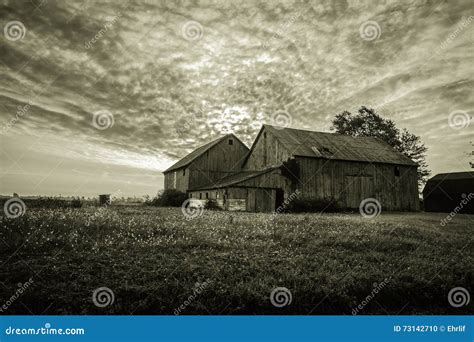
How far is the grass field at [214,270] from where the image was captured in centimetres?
581

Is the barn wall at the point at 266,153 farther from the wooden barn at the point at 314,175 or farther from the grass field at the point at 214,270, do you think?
the grass field at the point at 214,270

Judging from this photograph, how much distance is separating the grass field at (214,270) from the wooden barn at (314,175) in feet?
46.7

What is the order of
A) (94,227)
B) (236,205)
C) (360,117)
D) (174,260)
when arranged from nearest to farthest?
(174,260) → (94,227) → (236,205) → (360,117)

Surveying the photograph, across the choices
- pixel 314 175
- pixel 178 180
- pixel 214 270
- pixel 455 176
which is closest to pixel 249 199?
pixel 314 175

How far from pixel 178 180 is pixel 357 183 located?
2119 cm

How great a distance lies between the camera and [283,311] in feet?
19.6

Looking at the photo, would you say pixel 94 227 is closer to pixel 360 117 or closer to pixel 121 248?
pixel 121 248

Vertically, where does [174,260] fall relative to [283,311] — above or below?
above

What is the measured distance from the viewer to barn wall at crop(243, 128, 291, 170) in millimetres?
28812

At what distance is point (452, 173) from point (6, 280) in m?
47.2

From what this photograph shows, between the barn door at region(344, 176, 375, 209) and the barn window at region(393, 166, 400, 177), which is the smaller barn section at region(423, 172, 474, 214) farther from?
the barn door at region(344, 176, 375, 209)

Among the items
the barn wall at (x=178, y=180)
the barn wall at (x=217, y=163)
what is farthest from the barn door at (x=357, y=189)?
the barn wall at (x=178, y=180)

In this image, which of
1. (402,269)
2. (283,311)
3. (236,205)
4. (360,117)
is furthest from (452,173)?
(283,311)

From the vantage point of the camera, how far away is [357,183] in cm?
2964
